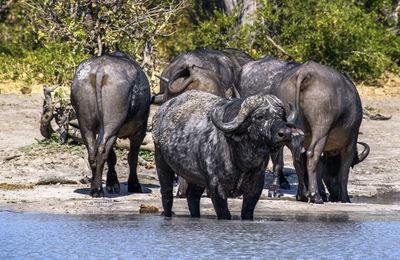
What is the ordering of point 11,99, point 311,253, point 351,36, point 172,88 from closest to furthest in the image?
point 311,253
point 172,88
point 11,99
point 351,36

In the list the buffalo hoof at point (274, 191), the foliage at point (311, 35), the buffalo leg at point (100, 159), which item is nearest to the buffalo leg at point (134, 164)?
the buffalo leg at point (100, 159)

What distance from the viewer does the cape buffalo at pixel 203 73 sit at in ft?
37.1

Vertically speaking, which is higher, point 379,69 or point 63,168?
point 379,69

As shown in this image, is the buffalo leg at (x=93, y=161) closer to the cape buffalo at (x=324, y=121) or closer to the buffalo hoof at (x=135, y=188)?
the buffalo hoof at (x=135, y=188)

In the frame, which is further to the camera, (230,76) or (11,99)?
(11,99)

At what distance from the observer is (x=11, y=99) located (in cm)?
1673

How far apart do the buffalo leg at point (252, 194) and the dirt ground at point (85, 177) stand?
108 centimetres

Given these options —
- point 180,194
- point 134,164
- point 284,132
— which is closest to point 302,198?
point 180,194

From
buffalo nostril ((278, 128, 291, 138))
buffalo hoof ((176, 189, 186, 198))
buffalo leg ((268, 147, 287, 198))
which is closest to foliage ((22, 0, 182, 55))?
buffalo leg ((268, 147, 287, 198))

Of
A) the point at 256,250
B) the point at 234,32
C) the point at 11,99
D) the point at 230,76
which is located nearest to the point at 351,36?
the point at 234,32

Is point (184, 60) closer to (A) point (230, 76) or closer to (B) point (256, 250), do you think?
(A) point (230, 76)

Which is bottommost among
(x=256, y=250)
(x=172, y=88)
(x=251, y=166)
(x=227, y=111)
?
(x=256, y=250)

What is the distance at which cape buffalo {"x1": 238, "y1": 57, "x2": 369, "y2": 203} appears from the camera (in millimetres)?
9812

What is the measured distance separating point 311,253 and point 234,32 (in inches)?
565
